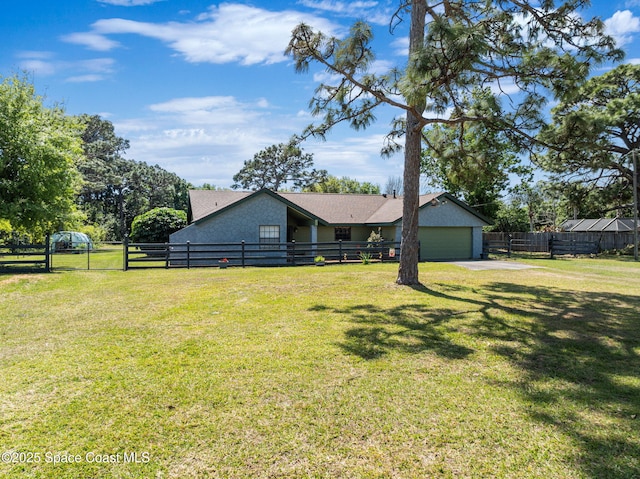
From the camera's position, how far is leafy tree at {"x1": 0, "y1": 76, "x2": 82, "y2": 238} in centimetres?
1448

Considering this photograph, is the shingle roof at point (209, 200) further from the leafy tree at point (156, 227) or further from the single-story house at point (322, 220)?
the leafy tree at point (156, 227)

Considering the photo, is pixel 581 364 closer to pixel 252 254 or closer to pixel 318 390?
pixel 318 390

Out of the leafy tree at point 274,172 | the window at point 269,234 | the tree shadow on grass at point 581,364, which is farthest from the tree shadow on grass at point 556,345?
the leafy tree at point 274,172

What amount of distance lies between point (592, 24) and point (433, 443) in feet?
33.5

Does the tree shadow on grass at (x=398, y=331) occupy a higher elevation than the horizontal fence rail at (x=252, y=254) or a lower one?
lower

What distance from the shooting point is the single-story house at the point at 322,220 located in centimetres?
1891

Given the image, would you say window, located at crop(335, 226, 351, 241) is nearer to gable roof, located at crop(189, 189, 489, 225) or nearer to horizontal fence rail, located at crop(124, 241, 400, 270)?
gable roof, located at crop(189, 189, 489, 225)

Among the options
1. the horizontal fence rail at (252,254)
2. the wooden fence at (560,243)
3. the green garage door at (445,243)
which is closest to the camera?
the horizontal fence rail at (252,254)

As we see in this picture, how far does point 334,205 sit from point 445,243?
288 inches

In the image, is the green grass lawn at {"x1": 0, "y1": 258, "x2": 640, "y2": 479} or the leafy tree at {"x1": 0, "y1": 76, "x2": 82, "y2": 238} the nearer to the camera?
the green grass lawn at {"x1": 0, "y1": 258, "x2": 640, "y2": 479}

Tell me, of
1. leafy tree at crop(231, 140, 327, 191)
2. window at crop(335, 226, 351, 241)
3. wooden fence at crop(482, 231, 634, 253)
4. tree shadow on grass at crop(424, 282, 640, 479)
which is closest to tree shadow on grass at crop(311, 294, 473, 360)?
tree shadow on grass at crop(424, 282, 640, 479)

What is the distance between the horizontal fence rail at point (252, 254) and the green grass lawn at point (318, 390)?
327 inches

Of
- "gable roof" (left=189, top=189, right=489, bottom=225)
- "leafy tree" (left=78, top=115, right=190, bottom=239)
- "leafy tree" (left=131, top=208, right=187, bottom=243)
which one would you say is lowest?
"leafy tree" (left=131, top=208, right=187, bottom=243)

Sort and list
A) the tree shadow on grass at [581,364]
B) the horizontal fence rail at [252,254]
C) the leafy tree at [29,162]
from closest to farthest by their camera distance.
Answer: the tree shadow on grass at [581,364]
the leafy tree at [29,162]
the horizontal fence rail at [252,254]
